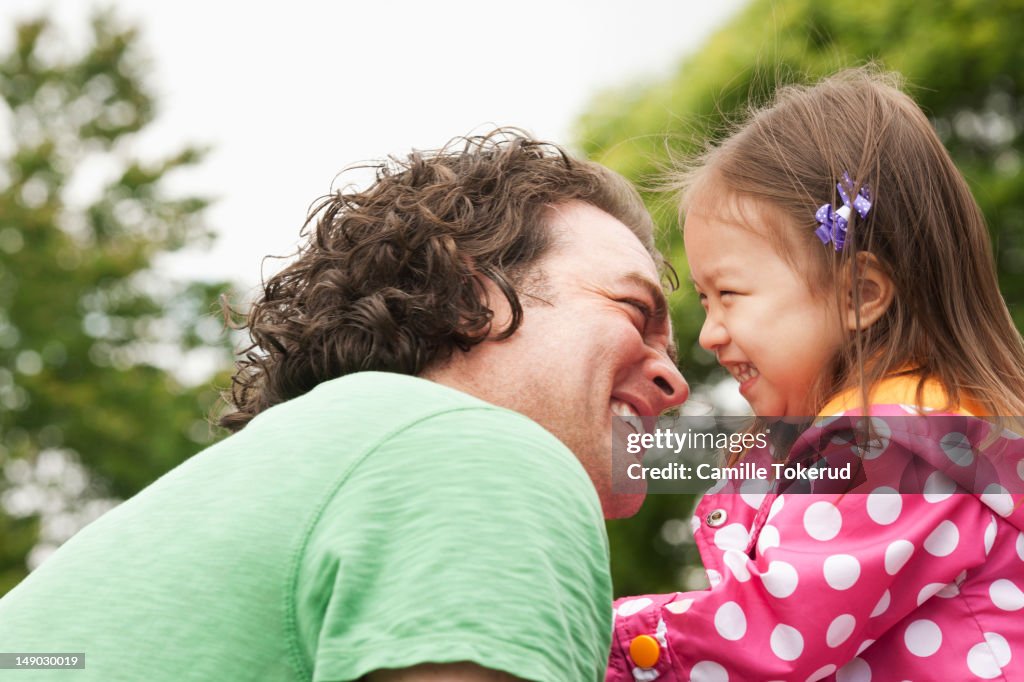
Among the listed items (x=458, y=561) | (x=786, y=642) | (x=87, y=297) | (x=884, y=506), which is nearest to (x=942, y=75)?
(x=884, y=506)

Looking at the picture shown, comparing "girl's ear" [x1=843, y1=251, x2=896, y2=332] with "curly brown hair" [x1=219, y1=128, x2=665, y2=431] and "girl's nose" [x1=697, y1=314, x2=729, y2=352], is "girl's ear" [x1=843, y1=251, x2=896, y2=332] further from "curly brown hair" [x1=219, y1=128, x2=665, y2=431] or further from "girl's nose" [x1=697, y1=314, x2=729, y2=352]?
"curly brown hair" [x1=219, y1=128, x2=665, y2=431]

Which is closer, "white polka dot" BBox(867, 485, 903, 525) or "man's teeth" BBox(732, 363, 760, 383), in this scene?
"white polka dot" BBox(867, 485, 903, 525)

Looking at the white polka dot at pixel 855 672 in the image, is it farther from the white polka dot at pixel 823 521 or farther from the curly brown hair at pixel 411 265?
the curly brown hair at pixel 411 265

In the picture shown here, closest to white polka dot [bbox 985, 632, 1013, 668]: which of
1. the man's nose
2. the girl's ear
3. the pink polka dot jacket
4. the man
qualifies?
the pink polka dot jacket

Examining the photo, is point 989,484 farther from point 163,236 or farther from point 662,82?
point 163,236

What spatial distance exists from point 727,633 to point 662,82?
37.7 ft

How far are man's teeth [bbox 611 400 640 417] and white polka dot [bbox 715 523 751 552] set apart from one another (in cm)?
33

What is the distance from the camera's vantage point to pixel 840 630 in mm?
2209

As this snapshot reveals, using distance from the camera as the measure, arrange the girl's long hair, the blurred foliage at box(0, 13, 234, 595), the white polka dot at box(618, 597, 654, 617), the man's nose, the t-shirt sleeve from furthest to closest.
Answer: the blurred foliage at box(0, 13, 234, 595)
the man's nose
the girl's long hair
the white polka dot at box(618, 597, 654, 617)
the t-shirt sleeve

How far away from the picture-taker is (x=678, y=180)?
3.21 metres

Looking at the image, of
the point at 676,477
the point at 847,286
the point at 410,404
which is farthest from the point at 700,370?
the point at 410,404

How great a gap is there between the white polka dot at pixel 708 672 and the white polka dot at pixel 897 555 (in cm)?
37

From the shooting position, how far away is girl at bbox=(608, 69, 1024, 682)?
2236 millimetres
